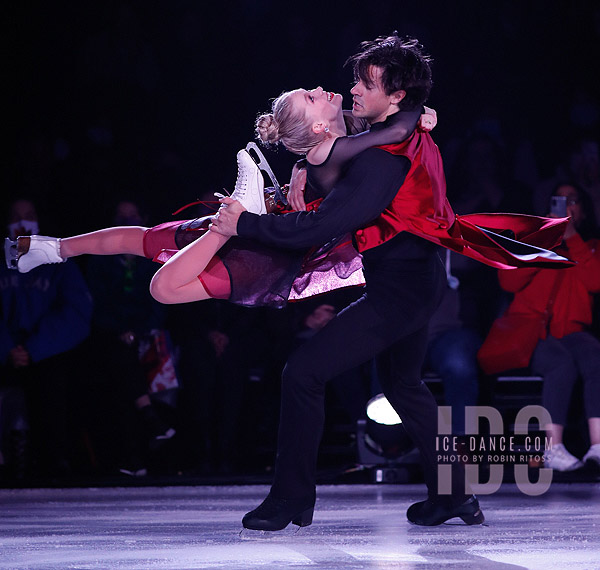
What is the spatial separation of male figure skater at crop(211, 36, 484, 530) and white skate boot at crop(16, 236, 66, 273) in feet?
2.92

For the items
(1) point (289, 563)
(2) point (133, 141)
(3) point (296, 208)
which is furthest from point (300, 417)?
(2) point (133, 141)

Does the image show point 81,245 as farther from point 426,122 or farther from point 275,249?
point 426,122

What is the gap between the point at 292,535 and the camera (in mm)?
3217

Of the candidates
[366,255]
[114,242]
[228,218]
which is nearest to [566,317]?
[366,255]

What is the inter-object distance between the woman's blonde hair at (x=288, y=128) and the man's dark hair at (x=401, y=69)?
0.27 meters

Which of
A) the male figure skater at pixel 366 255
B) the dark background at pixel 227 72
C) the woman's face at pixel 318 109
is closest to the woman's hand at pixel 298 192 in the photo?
the woman's face at pixel 318 109

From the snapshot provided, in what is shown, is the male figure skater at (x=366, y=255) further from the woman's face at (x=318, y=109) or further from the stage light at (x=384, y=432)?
the stage light at (x=384, y=432)

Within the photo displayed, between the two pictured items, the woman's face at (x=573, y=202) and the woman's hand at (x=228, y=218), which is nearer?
the woman's hand at (x=228, y=218)

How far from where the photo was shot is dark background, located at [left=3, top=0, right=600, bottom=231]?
21.9ft

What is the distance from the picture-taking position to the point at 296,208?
3.36 m

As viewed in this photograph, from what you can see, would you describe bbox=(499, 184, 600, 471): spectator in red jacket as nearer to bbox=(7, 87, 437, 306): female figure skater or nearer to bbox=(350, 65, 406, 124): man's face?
bbox=(7, 87, 437, 306): female figure skater

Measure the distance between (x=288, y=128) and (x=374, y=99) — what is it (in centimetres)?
33

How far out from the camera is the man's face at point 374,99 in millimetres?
3094

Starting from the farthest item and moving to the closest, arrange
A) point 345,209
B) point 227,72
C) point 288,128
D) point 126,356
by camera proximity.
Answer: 1. point 227,72
2. point 126,356
3. point 288,128
4. point 345,209
